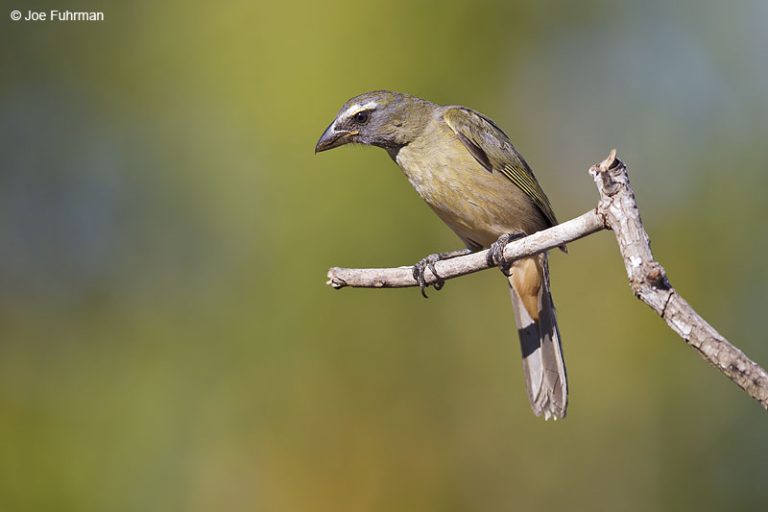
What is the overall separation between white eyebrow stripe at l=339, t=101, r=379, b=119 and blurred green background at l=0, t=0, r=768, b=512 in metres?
3.38

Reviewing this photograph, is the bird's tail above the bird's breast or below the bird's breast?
below

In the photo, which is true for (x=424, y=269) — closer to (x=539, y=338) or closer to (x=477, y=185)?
(x=477, y=185)

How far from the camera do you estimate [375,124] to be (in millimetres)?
5664

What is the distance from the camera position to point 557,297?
934cm

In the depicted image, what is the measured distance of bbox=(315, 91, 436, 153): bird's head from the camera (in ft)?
18.5

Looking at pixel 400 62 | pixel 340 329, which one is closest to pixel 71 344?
pixel 340 329

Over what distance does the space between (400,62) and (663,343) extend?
13.2 ft

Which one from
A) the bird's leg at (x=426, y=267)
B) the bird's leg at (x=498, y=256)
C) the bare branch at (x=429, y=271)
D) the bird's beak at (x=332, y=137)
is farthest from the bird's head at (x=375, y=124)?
the bird's leg at (x=498, y=256)

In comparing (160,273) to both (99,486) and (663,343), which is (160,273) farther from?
(663,343)

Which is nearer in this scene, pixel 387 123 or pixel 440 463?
pixel 387 123

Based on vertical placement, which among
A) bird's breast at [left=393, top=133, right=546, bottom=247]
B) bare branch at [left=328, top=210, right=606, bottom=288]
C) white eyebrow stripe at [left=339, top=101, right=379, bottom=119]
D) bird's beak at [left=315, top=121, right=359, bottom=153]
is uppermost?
white eyebrow stripe at [left=339, top=101, right=379, bottom=119]

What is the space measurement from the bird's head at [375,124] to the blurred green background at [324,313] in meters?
3.33

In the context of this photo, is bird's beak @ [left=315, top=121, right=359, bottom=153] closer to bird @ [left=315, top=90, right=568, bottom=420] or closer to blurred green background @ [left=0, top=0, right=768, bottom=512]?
bird @ [left=315, top=90, right=568, bottom=420]

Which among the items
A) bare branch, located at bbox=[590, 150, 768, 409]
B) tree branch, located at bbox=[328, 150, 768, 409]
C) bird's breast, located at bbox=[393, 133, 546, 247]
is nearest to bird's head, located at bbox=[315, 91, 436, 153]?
bird's breast, located at bbox=[393, 133, 546, 247]
